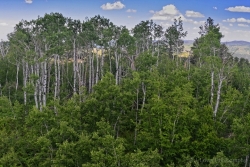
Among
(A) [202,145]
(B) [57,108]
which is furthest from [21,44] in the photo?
(A) [202,145]

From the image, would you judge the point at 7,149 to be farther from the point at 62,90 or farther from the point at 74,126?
the point at 62,90

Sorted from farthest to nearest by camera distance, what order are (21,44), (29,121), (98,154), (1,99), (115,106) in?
1. (21,44)
2. (1,99)
3. (115,106)
4. (29,121)
5. (98,154)

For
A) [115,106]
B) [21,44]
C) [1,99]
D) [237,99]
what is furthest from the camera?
[21,44]

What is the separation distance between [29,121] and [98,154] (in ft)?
30.0

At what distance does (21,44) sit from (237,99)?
35.5 m

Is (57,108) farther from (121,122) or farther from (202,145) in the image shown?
(202,145)

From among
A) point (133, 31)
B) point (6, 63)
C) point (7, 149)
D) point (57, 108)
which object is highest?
point (133, 31)

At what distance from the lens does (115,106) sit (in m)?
29.5

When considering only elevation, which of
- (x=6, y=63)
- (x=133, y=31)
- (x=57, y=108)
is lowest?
(x=57, y=108)

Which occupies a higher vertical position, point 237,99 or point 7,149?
point 237,99

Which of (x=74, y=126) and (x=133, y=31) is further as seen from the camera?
(x=133, y=31)

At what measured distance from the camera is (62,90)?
169 feet

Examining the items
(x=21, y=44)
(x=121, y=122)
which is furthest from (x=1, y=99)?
(x=121, y=122)

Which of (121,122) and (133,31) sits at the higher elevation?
(133,31)
